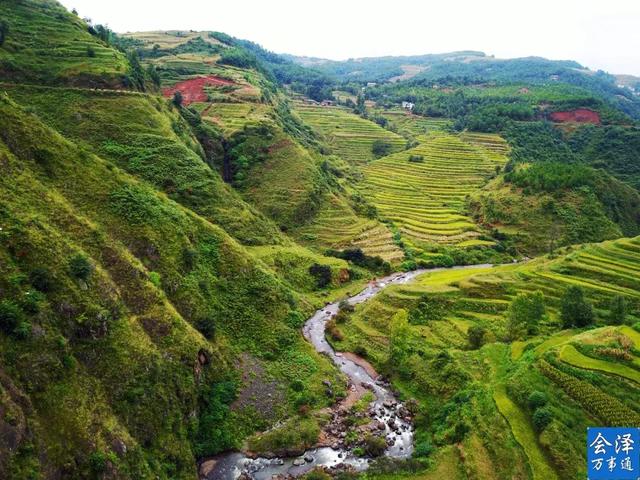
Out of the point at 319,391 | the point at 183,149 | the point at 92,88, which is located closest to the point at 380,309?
the point at 319,391

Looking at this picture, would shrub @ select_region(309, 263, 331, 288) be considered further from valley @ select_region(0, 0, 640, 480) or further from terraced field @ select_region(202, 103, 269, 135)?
terraced field @ select_region(202, 103, 269, 135)

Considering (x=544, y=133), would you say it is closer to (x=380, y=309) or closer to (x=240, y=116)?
(x=240, y=116)

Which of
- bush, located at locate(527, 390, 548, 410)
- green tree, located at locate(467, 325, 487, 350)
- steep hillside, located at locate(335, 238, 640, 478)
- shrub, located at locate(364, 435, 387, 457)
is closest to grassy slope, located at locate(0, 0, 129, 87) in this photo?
steep hillside, located at locate(335, 238, 640, 478)

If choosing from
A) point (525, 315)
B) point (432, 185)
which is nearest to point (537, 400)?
point (525, 315)

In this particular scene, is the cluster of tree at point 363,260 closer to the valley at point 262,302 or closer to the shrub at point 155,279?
the valley at point 262,302

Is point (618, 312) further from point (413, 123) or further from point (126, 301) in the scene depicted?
point (413, 123)

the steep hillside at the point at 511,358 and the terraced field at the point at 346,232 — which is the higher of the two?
the terraced field at the point at 346,232

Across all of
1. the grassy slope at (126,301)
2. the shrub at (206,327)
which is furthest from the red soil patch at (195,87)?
the shrub at (206,327)

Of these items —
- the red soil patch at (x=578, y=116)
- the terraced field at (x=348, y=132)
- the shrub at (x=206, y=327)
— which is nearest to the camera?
the shrub at (x=206, y=327)
